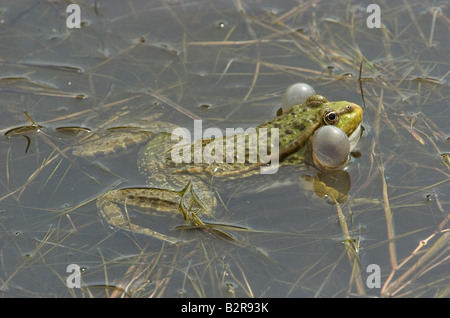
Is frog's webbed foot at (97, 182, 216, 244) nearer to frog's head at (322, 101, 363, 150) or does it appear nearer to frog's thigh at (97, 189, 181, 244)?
frog's thigh at (97, 189, 181, 244)

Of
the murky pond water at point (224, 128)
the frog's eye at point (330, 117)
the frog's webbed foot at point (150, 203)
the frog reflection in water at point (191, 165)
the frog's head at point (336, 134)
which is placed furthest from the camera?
the frog's eye at point (330, 117)

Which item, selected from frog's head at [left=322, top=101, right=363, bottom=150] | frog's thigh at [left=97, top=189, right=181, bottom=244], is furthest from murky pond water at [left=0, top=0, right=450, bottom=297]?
frog's head at [left=322, top=101, right=363, bottom=150]

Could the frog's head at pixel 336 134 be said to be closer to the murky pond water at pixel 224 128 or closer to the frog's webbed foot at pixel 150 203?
the murky pond water at pixel 224 128

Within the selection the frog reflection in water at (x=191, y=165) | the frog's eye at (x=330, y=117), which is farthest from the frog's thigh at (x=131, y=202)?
the frog's eye at (x=330, y=117)

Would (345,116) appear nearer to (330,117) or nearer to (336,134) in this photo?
(330,117)

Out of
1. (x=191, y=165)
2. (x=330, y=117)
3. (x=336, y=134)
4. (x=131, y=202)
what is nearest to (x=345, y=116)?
(x=330, y=117)

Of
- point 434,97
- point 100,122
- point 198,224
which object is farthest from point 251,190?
point 434,97

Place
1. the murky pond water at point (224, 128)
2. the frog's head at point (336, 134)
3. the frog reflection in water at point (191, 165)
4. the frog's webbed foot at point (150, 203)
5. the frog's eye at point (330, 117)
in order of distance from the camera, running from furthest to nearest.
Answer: the frog's eye at point (330, 117), the frog's head at point (336, 134), the frog reflection in water at point (191, 165), the frog's webbed foot at point (150, 203), the murky pond water at point (224, 128)

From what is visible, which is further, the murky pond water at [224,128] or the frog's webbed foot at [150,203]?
the frog's webbed foot at [150,203]
